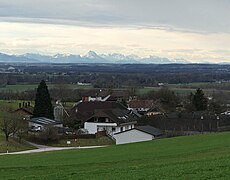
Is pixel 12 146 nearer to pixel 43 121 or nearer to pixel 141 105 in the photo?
pixel 43 121

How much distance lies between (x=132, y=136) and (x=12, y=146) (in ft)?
46.2

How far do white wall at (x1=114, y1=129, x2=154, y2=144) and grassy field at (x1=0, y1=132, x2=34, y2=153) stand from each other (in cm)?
1063

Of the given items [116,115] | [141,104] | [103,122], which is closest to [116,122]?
[103,122]

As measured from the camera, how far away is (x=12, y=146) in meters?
49.2

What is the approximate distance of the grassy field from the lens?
155 ft

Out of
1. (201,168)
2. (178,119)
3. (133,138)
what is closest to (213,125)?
(178,119)

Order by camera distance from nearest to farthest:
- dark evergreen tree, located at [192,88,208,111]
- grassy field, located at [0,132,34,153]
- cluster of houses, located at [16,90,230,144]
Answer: grassy field, located at [0,132,34,153] → cluster of houses, located at [16,90,230,144] → dark evergreen tree, located at [192,88,208,111]

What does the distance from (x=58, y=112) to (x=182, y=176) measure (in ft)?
190

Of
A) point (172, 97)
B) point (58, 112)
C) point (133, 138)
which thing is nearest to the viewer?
point (133, 138)

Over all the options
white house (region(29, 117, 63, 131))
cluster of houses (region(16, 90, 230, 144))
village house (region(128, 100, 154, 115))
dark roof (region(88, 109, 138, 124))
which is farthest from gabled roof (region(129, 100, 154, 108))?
white house (region(29, 117, 63, 131))

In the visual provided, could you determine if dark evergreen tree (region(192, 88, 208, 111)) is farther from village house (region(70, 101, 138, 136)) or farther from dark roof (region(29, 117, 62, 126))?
dark roof (region(29, 117, 62, 126))

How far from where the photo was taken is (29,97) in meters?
107

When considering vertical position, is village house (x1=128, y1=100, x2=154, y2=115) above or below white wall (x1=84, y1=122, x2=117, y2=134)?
below

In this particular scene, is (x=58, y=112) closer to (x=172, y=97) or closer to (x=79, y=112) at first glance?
(x=79, y=112)
